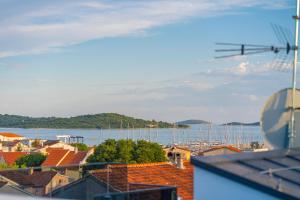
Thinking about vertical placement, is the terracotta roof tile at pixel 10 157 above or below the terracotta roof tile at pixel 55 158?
below

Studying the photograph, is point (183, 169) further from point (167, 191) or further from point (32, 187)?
point (167, 191)

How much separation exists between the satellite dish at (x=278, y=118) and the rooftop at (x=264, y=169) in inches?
8.5

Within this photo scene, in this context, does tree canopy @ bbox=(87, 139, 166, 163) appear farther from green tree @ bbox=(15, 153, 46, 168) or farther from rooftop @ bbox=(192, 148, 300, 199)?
rooftop @ bbox=(192, 148, 300, 199)

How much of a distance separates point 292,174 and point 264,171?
0.79 ft

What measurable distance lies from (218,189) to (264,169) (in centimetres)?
44

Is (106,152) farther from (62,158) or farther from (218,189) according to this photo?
(218,189)

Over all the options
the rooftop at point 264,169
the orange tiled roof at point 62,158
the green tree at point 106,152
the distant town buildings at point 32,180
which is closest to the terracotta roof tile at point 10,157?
the orange tiled roof at point 62,158

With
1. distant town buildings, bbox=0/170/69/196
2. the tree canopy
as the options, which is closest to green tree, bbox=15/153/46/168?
the tree canopy

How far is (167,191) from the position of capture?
184 inches

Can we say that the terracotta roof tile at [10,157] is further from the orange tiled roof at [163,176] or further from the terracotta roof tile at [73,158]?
the orange tiled roof at [163,176]

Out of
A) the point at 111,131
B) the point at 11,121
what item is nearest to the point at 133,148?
the point at 111,131

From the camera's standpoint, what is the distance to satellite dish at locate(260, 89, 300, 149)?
5.21 meters

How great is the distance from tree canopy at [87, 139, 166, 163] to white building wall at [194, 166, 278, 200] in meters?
23.7

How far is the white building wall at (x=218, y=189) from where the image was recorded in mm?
4156
